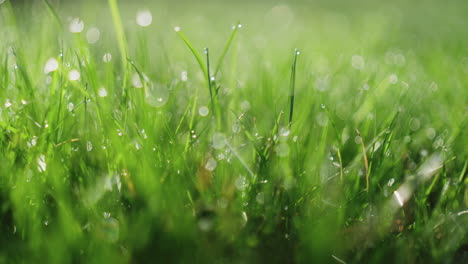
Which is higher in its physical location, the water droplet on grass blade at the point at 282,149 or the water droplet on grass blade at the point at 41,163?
the water droplet on grass blade at the point at 41,163

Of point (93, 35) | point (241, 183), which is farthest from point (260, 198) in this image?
point (93, 35)

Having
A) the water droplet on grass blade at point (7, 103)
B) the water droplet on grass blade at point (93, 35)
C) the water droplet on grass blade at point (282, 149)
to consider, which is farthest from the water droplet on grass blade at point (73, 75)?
the water droplet on grass blade at point (93, 35)

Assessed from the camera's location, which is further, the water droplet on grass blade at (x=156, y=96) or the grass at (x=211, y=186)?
the water droplet on grass blade at (x=156, y=96)

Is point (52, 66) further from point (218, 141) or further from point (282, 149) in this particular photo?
point (282, 149)

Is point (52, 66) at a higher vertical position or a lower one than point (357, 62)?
higher

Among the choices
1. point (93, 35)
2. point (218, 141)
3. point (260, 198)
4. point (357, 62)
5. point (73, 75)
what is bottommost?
point (260, 198)

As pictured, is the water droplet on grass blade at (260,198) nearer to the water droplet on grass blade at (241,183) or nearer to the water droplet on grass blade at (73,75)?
the water droplet on grass blade at (241,183)

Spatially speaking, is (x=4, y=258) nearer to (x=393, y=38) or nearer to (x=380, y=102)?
(x=380, y=102)

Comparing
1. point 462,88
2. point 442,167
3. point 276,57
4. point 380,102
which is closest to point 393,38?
point 276,57

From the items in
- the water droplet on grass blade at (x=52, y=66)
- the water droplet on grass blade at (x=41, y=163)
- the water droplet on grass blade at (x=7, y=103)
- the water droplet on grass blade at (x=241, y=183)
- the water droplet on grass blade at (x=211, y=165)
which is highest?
the water droplet on grass blade at (x=52, y=66)

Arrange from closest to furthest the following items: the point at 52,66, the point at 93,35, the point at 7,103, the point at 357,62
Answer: the point at 7,103, the point at 52,66, the point at 357,62, the point at 93,35

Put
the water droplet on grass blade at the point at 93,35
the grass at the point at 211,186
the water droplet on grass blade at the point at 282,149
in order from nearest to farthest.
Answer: the grass at the point at 211,186 < the water droplet on grass blade at the point at 282,149 < the water droplet on grass blade at the point at 93,35

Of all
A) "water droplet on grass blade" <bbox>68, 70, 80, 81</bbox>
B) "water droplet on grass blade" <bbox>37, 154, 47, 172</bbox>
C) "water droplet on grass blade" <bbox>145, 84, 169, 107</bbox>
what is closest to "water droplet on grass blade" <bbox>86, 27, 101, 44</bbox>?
"water droplet on grass blade" <bbox>68, 70, 80, 81</bbox>
